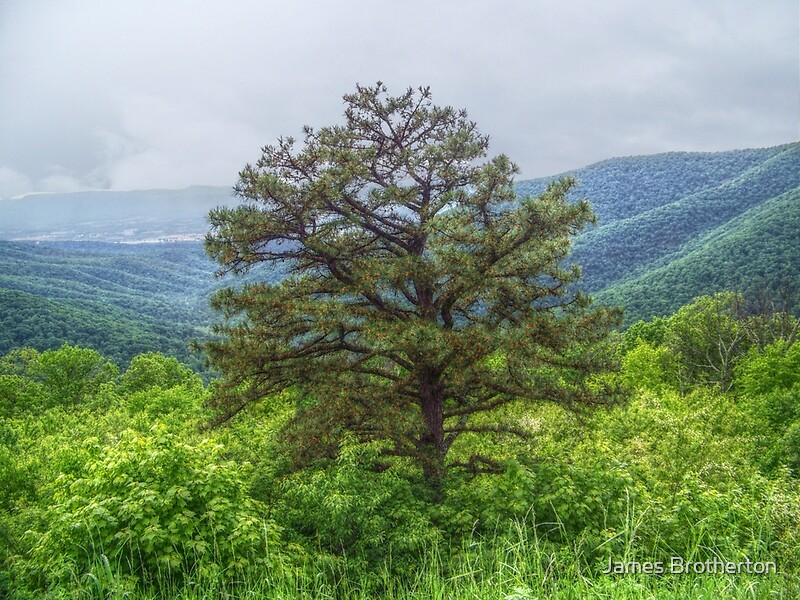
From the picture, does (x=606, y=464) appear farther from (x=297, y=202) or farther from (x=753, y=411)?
(x=753, y=411)

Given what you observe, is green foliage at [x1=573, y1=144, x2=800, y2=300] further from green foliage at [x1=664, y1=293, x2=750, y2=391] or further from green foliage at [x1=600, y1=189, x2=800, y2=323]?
green foliage at [x1=664, y1=293, x2=750, y2=391]

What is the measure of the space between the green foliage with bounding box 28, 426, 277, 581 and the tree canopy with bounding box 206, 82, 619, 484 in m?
4.27

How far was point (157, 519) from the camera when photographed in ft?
20.9

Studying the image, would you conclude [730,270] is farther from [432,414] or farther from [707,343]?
[432,414]

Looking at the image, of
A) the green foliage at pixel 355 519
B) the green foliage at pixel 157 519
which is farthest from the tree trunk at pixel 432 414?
the green foliage at pixel 157 519

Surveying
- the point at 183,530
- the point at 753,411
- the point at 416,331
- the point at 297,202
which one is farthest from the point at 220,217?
the point at 753,411

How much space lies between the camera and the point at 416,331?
36.4 ft

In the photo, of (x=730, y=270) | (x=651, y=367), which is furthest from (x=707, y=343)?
(x=730, y=270)

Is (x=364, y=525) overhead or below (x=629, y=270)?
overhead

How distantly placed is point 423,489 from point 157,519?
5655mm

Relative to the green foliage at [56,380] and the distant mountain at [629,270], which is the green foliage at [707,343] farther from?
the green foliage at [56,380]

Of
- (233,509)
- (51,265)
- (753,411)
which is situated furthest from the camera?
(51,265)

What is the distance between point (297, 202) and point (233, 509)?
6.81 meters

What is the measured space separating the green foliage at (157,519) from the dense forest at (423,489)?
38mm
